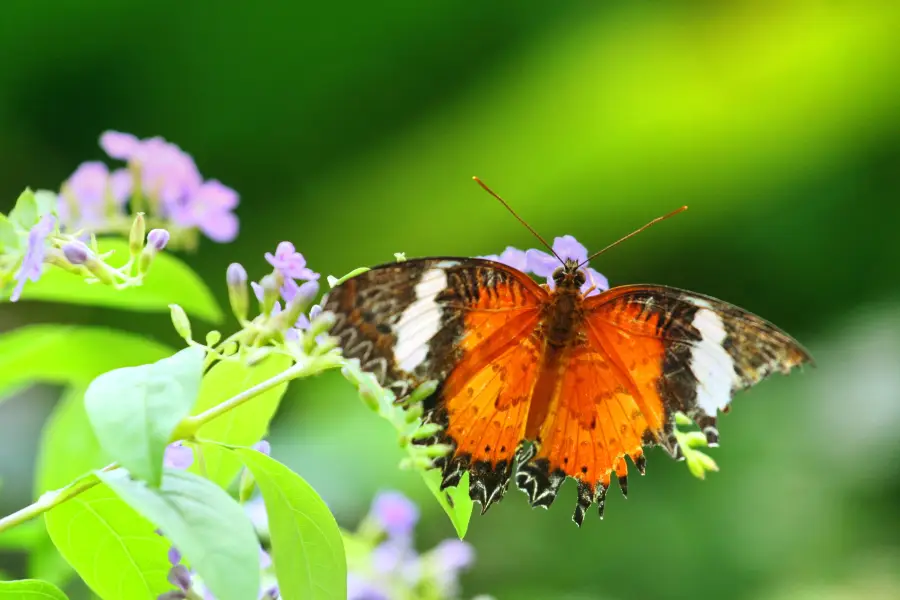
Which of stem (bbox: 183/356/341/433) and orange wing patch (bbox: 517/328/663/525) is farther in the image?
orange wing patch (bbox: 517/328/663/525)

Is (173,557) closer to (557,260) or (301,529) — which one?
(301,529)

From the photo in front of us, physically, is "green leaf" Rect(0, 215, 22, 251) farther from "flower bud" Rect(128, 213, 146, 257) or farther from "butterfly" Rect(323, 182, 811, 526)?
"butterfly" Rect(323, 182, 811, 526)

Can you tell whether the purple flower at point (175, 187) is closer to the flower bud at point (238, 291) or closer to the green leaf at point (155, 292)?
the green leaf at point (155, 292)

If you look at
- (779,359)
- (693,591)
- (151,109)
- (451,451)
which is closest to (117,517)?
(451,451)

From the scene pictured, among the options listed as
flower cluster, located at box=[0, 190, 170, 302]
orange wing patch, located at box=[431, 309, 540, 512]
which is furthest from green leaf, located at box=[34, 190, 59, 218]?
orange wing patch, located at box=[431, 309, 540, 512]

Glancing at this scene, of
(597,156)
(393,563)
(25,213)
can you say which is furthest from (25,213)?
(597,156)

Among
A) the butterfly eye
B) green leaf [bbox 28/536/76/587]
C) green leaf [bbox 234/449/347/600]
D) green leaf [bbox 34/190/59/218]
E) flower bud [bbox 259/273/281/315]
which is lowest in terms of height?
green leaf [bbox 234/449/347/600]
